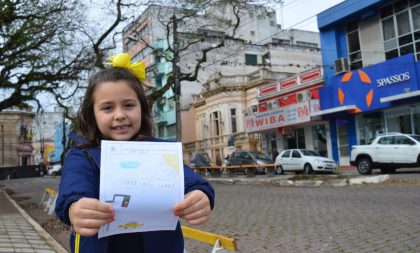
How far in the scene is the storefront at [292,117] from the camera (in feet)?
91.2

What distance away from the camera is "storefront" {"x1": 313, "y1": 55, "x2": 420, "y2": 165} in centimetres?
2162

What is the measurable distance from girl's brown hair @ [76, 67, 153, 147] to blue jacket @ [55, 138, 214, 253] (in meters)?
0.12

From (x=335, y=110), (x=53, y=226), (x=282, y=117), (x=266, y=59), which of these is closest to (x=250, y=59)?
(x=266, y=59)

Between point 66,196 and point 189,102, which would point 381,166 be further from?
point 189,102

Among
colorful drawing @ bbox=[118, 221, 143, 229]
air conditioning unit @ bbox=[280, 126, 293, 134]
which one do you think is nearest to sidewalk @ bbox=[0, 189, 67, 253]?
colorful drawing @ bbox=[118, 221, 143, 229]

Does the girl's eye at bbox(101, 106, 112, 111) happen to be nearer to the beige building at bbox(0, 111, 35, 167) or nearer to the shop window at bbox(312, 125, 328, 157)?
the shop window at bbox(312, 125, 328, 157)

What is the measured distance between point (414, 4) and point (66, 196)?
24868 millimetres

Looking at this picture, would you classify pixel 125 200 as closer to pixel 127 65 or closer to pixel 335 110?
pixel 127 65

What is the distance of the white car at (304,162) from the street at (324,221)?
30.2 ft

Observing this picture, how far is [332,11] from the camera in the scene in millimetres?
26797

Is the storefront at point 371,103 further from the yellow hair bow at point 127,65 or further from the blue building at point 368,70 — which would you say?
the yellow hair bow at point 127,65

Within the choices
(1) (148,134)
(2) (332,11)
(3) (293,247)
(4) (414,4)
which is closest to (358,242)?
(3) (293,247)

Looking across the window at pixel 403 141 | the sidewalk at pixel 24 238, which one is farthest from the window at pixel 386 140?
the sidewalk at pixel 24 238

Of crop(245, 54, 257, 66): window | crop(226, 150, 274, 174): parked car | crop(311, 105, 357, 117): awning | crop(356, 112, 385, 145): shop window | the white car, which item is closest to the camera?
the white car
